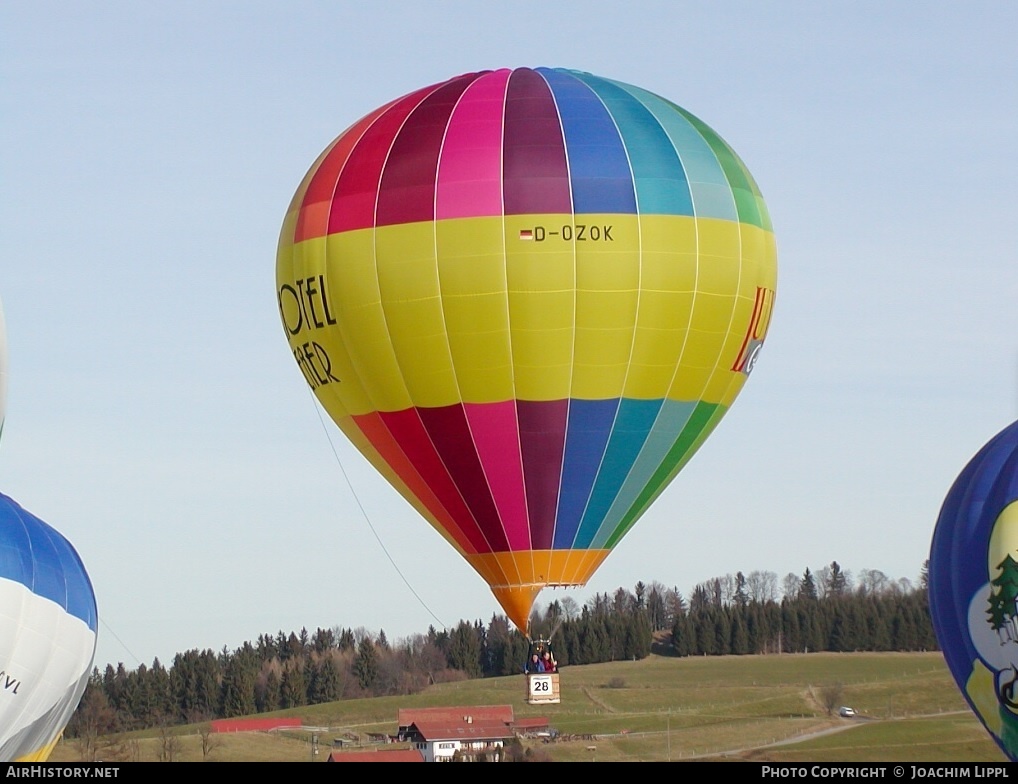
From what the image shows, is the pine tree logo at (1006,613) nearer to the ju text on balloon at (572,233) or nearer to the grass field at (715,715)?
the ju text on balloon at (572,233)

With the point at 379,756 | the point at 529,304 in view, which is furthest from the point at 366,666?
the point at 529,304

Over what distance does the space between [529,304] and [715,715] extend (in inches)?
1915

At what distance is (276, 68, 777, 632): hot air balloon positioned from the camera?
2300 cm

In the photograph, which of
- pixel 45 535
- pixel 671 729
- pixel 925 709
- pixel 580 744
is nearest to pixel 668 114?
pixel 45 535

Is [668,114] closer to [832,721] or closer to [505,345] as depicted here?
[505,345]

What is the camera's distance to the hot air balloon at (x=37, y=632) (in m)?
25.2

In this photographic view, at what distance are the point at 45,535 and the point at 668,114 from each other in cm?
1076

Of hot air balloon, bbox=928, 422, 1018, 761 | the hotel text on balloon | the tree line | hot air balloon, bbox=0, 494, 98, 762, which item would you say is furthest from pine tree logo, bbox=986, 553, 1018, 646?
the tree line

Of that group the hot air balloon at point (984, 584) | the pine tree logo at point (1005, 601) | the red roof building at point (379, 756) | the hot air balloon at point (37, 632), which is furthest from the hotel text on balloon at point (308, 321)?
the red roof building at point (379, 756)

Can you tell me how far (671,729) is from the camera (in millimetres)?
65562

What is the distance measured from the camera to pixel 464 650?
8962 centimetres

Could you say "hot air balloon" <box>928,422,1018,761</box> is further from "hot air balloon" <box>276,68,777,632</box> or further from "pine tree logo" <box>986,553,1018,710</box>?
"hot air balloon" <box>276,68,777,632</box>

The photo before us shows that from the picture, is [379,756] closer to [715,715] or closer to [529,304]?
[715,715]

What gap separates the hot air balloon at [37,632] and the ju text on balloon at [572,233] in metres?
8.41
